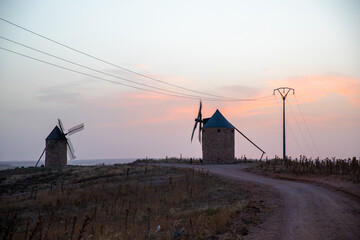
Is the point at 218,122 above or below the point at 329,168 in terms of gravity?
above

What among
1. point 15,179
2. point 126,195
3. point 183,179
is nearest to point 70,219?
point 126,195

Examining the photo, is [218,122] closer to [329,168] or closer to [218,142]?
[218,142]

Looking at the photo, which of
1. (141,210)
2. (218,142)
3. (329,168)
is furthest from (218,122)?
(141,210)

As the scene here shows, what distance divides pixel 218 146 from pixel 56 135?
30984 mm

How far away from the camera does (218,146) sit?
44.1 metres

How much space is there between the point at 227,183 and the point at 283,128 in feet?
62.9

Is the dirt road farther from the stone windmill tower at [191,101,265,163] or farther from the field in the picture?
the stone windmill tower at [191,101,265,163]

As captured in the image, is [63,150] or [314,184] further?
[63,150]

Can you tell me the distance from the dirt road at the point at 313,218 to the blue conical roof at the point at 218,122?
28273mm

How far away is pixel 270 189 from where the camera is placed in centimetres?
1839

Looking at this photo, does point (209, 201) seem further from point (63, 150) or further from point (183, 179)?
point (63, 150)

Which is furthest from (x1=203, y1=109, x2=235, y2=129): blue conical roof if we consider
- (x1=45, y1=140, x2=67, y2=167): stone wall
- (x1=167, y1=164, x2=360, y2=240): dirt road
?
(x1=167, y1=164, x2=360, y2=240): dirt road

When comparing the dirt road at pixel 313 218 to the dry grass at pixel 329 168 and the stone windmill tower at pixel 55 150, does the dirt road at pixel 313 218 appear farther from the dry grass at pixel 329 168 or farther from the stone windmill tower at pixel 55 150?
the stone windmill tower at pixel 55 150

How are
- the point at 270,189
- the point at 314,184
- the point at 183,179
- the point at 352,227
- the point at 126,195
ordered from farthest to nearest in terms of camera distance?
the point at 183,179, the point at 126,195, the point at 314,184, the point at 270,189, the point at 352,227
